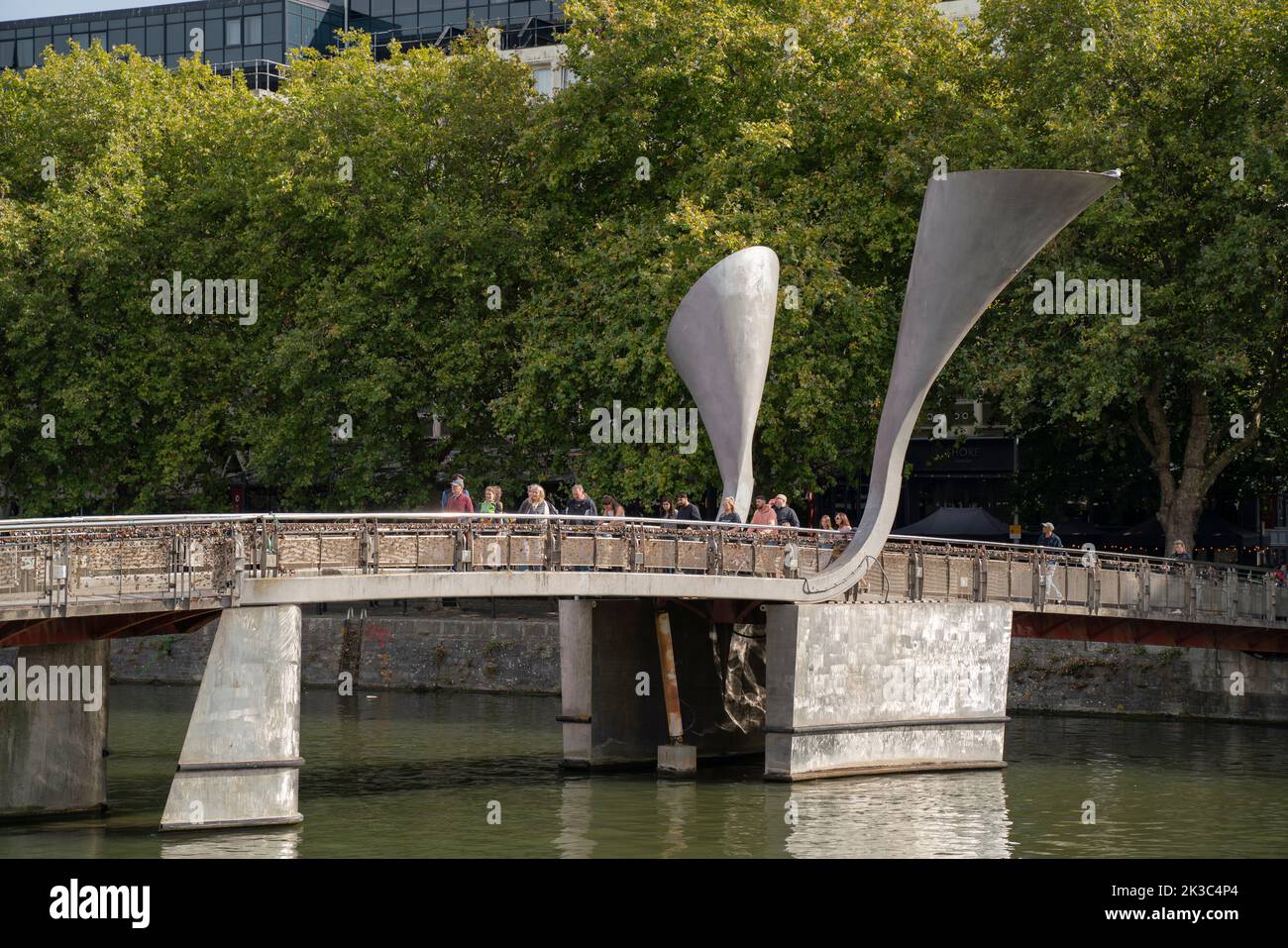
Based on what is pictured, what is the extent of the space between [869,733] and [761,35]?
20.3m

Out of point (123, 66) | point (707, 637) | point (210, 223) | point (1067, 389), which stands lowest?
point (707, 637)

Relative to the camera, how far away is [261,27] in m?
83.8

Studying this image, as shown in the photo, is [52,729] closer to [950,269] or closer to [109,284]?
[950,269]

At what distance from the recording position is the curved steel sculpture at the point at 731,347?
120 ft

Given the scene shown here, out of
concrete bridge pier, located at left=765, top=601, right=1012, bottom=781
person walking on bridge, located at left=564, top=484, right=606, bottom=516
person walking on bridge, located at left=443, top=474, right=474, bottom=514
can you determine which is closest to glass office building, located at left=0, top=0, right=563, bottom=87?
person walking on bridge, located at left=564, top=484, right=606, bottom=516

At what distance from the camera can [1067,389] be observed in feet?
148

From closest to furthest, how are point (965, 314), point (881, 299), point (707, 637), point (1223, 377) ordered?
point (965, 314) < point (707, 637) < point (1223, 377) < point (881, 299)

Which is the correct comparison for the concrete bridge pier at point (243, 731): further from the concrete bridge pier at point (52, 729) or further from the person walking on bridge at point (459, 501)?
the person walking on bridge at point (459, 501)

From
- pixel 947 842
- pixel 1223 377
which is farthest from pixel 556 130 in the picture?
pixel 947 842

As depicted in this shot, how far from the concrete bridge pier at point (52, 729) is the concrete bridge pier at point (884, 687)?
10.5 meters

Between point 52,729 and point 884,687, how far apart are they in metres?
13.2

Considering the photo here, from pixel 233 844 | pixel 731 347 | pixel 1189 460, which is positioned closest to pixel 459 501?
pixel 731 347

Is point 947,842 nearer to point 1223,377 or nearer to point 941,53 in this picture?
point 1223,377

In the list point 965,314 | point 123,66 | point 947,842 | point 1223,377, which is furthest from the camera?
point 123,66
